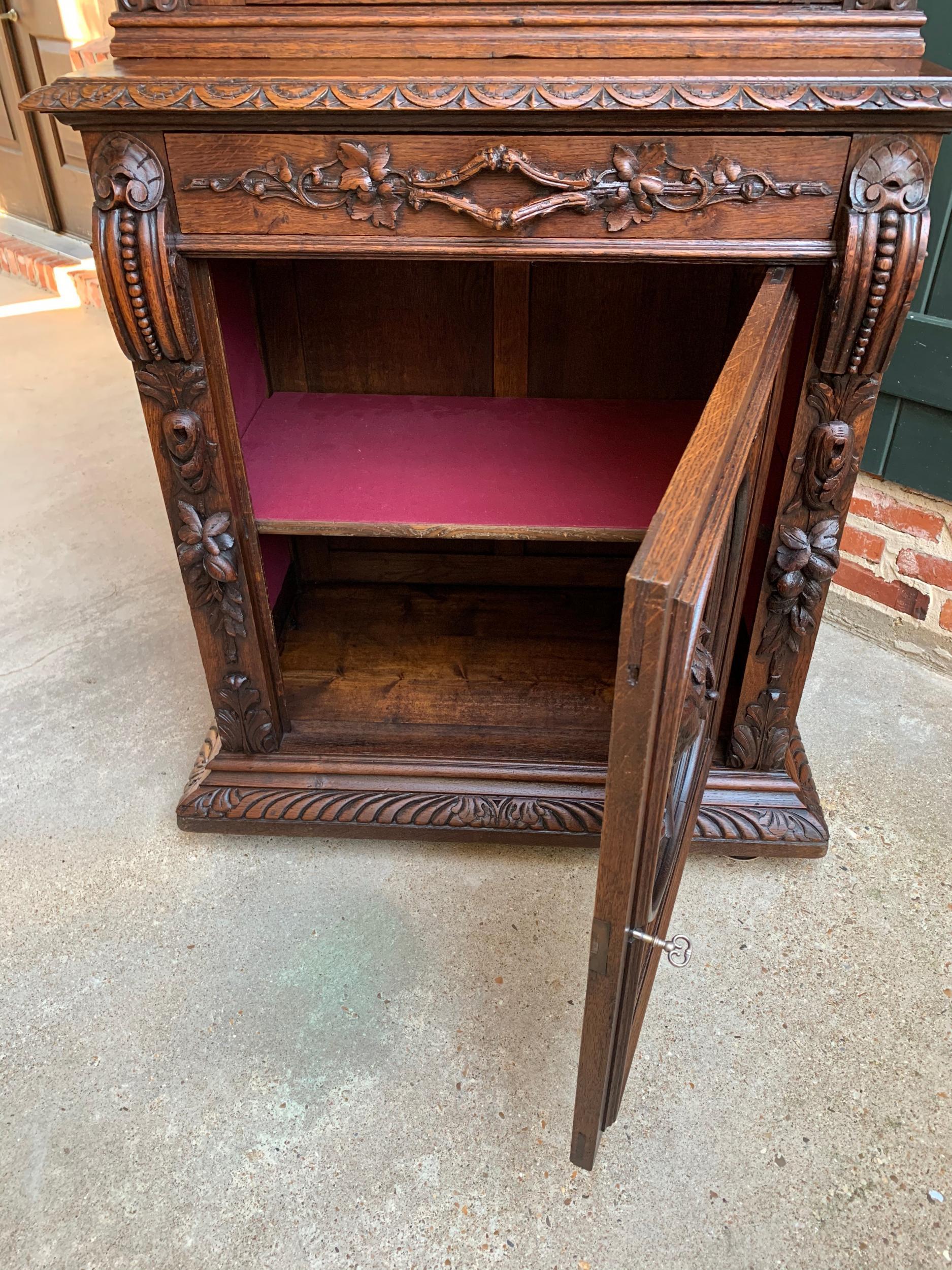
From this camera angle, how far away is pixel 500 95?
1.13m

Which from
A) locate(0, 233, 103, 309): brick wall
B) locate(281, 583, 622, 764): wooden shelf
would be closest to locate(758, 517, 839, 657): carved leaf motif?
locate(281, 583, 622, 764): wooden shelf

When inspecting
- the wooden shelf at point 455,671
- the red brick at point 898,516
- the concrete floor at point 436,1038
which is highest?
the red brick at point 898,516

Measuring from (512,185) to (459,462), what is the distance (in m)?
0.54

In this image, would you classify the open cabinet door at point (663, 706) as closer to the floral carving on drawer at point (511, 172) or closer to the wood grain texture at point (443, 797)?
the floral carving on drawer at point (511, 172)

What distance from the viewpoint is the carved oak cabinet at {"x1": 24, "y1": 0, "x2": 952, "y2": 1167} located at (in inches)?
43.6

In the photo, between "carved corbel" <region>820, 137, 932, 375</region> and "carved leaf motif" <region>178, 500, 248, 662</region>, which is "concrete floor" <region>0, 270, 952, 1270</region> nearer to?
"carved leaf motif" <region>178, 500, 248, 662</region>

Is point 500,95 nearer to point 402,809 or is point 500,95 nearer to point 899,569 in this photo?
point 402,809

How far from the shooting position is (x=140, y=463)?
2885 mm

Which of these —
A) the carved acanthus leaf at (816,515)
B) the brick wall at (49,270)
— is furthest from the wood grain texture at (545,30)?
the brick wall at (49,270)

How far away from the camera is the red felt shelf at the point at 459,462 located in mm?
1523

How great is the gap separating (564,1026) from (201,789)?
2.41 feet

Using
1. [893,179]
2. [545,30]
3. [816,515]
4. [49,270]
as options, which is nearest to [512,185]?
[545,30]

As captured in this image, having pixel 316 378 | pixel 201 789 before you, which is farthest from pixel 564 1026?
pixel 316 378

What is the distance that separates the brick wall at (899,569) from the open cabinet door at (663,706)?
956mm
